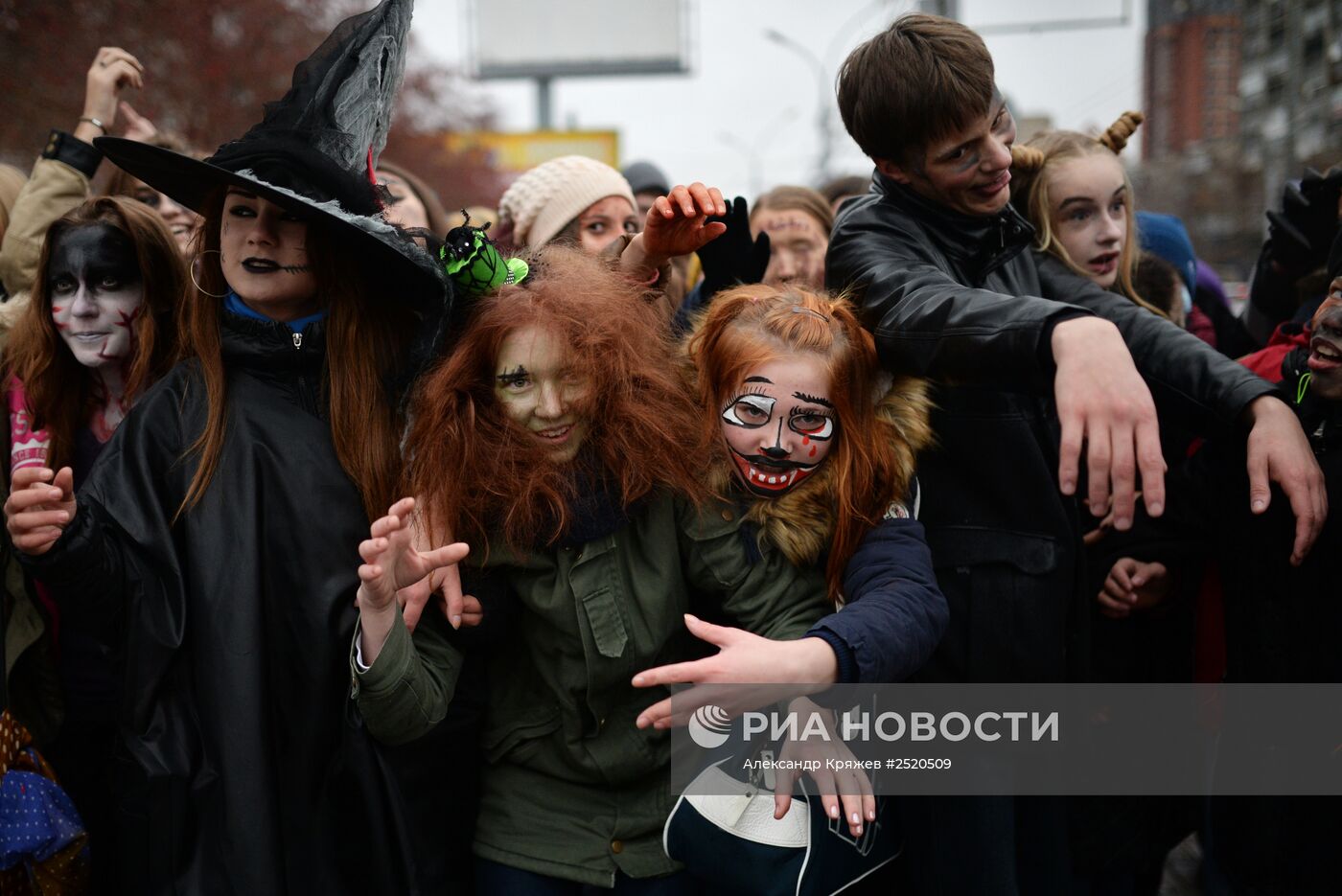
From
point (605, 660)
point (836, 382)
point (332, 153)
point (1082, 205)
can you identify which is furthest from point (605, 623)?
point (1082, 205)

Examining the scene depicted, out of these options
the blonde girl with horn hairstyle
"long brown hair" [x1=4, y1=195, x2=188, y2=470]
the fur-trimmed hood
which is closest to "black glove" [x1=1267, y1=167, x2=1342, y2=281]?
the blonde girl with horn hairstyle

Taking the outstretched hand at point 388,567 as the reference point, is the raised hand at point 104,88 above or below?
above

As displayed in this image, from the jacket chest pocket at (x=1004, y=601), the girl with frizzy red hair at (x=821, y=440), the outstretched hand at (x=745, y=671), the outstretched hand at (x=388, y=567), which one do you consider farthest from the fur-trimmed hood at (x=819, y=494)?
the outstretched hand at (x=388, y=567)

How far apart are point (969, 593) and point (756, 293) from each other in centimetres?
81

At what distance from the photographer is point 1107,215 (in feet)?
10.0

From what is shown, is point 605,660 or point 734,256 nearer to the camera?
point 605,660

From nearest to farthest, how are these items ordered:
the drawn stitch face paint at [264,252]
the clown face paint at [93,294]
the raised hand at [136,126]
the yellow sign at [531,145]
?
1. the drawn stitch face paint at [264,252]
2. the clown face paint at [93,294]
3. the raised hand at [136,126]
4. the yellow sign at [531,145]

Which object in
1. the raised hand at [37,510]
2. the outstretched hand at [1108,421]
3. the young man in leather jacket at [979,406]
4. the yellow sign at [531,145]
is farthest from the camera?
the yellow sign at [531,145]

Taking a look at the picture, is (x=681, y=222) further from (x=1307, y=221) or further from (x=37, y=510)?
(x=1307, y=221)

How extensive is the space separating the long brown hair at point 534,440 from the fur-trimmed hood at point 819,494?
0.14m

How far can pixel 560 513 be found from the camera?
7.23 ft

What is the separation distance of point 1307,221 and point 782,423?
2.24 metres

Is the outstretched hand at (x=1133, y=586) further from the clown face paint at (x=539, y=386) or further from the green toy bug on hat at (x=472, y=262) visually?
the green toy bug on hat at (x=472, y=262)

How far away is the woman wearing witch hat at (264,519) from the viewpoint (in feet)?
7.30
